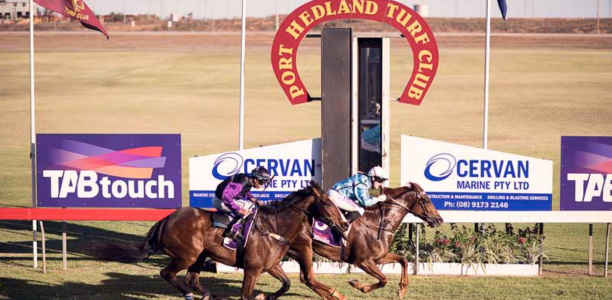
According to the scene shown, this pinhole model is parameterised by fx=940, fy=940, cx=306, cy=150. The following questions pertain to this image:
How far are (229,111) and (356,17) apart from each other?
2960 centimetres

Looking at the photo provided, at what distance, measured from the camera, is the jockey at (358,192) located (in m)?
14.6

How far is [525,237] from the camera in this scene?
17047 mm

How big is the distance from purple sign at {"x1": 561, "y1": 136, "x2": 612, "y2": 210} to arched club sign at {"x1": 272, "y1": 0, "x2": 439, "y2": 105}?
288 centimetres

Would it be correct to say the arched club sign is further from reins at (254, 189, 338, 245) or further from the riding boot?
reins at (254, 189, 338, 245)

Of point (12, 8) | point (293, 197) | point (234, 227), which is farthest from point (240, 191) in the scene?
point (12, 8)

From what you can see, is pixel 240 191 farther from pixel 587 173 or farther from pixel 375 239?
pixel 587 173

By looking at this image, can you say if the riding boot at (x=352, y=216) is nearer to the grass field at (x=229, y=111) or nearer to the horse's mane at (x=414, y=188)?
the horse's mane at (x=414, y=188)

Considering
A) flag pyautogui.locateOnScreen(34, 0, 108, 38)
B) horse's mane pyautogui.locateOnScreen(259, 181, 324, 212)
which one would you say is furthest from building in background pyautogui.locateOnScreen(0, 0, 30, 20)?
horse's mane pyautogui.locateOnScreen(259, 181, 324, 212)

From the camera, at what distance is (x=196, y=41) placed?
71.6m

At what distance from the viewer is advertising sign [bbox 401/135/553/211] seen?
17.2 meters

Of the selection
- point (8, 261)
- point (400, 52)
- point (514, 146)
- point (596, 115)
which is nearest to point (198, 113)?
point (514, 146)

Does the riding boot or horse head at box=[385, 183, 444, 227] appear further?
horse head at box=[385, 183, 444, 227]

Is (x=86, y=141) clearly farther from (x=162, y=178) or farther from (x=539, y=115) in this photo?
(x=539, y=115)

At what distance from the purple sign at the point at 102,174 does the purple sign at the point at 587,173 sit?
7098 mm
